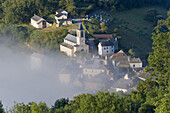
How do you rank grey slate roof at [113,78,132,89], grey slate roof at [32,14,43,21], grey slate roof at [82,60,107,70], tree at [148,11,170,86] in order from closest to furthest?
tree at [148,11,170,86]
grey slate roof at [113,78,132,89]
grey slate roof at [82,60,107,70]
grey slate roof at [32,14,43,21]

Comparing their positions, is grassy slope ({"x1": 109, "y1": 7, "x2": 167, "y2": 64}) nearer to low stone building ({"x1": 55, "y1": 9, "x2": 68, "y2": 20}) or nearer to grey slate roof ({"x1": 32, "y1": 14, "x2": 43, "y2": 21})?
low stone building ({"x1": 55, "y1": 9, "x2": 68, "y2": 20})

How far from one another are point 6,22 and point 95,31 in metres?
16.2

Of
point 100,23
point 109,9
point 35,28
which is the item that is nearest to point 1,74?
point 35,28

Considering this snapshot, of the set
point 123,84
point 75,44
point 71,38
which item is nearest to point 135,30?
point 71,38

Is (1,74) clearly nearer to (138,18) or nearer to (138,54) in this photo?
(138,54)

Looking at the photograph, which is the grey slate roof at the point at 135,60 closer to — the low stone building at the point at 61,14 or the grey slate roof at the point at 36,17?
the low stone building at the point at 61,14

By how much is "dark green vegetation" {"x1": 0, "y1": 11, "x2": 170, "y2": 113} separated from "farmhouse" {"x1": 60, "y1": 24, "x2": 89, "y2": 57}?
1927cm

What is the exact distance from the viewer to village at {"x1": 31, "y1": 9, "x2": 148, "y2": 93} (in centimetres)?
4112

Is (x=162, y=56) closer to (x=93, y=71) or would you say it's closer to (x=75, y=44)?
(x=93, y=71)

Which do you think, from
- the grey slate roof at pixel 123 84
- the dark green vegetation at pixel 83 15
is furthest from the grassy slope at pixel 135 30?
the grey slate roof at pixel 123 84

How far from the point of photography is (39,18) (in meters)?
56.9

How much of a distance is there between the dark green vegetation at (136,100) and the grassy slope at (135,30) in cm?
2055

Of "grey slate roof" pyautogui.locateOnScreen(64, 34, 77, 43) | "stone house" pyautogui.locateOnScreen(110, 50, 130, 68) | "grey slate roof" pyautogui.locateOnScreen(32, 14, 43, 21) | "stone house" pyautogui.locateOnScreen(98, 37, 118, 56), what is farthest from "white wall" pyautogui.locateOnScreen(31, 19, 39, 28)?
"stone house" pyautogui.locateOnScreen(110, 50, 130, 68)

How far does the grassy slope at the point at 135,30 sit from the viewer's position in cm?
5072
